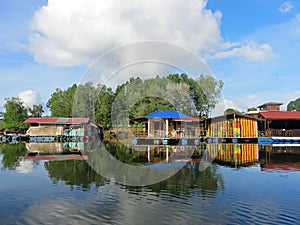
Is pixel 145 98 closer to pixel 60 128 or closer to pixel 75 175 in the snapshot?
pixel 60 128

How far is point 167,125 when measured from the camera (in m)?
38.6

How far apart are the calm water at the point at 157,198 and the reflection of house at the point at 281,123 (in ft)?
85.7

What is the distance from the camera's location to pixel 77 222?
805 centimetres

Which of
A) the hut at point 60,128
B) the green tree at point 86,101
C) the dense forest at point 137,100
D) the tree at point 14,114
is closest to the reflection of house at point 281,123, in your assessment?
the dense forest at point 137,100

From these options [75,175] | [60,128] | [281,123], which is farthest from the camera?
[60,128]

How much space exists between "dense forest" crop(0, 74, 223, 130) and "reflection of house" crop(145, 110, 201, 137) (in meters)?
11.9

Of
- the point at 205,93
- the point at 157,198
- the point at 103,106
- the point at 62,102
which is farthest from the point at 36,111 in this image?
the point at 157,198

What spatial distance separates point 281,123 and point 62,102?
1937 inches

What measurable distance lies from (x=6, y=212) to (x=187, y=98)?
46.9 m

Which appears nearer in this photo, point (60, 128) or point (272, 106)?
point (60, 128)

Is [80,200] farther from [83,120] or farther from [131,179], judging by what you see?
[83,120]

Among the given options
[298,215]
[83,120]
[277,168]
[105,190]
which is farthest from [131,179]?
[83,120]

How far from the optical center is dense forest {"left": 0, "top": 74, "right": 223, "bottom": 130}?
5462 cm

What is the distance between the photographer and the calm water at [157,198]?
831cm
